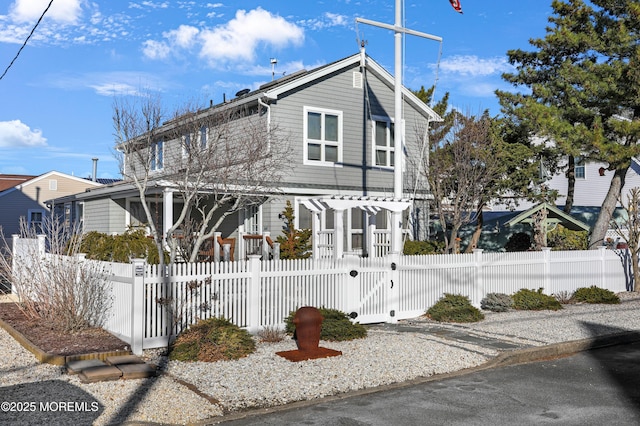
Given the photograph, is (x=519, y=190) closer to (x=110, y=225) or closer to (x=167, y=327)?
(x=110, y=225)

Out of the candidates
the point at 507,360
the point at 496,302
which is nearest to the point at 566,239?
the point at 496,302

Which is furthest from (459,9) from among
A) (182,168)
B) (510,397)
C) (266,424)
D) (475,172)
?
(266,424)

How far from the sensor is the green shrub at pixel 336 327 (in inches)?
428

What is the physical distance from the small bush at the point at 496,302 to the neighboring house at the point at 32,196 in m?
30.9

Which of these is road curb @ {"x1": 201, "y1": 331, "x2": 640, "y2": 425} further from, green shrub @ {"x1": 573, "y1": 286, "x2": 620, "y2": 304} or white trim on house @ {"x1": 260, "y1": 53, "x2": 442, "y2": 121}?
white trim on house @ {"x1": 260, "y1": 53, "x2": 442, "y2": 121}

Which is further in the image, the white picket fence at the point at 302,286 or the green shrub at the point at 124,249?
the green shrub at the point at 124,249

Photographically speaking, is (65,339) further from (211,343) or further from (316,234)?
(316,234)

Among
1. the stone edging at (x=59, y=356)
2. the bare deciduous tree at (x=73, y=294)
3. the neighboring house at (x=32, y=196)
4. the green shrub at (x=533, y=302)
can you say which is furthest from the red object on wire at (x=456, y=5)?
the neighboring house at (x=32, y=196)

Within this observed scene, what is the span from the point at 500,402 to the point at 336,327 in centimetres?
397

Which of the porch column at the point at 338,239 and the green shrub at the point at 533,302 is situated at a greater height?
the porch column at the point at 338,239

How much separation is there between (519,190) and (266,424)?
68.9ft

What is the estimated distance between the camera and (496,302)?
48.7 ft

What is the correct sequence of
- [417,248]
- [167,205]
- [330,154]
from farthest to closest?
1. [330,154]
2. [417,248]
3. [167,205]

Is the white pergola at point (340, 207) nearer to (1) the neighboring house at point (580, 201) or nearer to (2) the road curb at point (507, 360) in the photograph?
(2) the road curb at point (507, 360)
